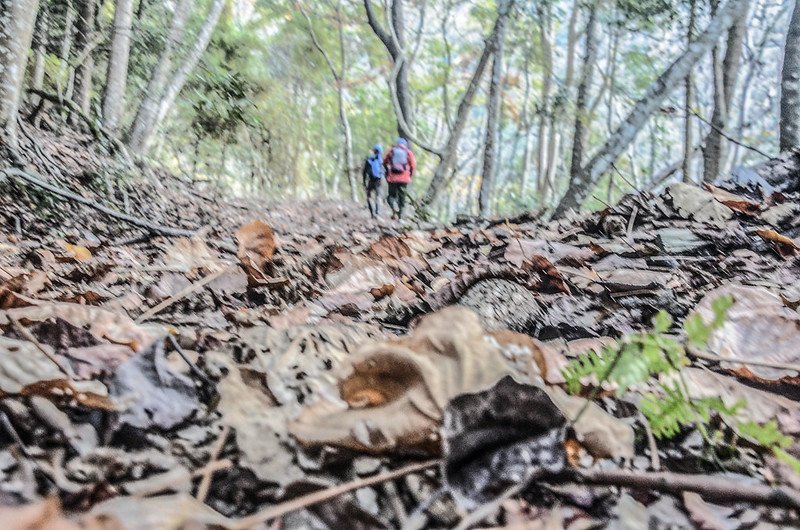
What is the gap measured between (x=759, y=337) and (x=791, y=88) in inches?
224

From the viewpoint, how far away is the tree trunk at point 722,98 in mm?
7336

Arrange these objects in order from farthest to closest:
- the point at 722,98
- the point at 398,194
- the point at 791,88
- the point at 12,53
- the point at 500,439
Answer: the point at 398,194 < the point at 722,98 < the point at 791,88 < the point at 12,53 < the point at 500,439

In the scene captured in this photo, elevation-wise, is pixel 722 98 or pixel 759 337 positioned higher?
pixel 722 98

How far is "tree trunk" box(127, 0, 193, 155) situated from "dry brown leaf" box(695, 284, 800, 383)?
8609 millimetres

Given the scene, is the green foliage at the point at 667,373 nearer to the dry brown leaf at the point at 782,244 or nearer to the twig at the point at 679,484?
the twig at the point at 679,484

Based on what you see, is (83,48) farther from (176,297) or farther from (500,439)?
(500,439)

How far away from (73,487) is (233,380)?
1.14 ft

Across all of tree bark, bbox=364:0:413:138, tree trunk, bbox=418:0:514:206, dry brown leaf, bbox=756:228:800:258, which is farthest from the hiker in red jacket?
dry brown leaf, bbox=756:228:800:258

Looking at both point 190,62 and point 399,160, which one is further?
point 399,160

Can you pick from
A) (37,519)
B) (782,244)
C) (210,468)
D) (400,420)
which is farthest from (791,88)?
(37,519)

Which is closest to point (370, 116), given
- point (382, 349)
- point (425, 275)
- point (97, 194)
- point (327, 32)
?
point (327, 32)

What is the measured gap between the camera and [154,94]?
28.1 ft

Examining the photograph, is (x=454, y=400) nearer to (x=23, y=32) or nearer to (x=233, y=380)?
(x=233, y=380)

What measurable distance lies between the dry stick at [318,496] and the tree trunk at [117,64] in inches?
303
